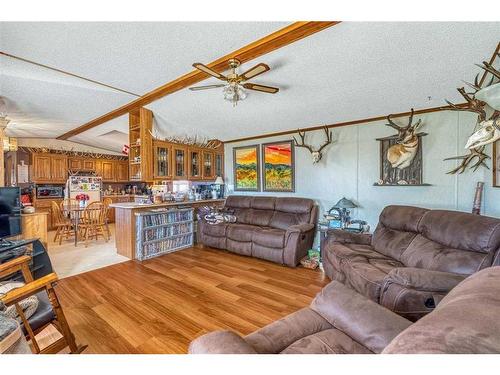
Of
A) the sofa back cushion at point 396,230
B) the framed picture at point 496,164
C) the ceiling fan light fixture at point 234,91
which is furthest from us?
the sofa back cushion at point 396,230

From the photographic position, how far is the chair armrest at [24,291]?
4.17 ft

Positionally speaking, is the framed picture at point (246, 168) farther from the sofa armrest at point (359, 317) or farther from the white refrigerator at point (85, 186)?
the white refrigerator at point (85, 186)

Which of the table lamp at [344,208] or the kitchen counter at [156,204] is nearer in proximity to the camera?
the table lamp at [344,208]

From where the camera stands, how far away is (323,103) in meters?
3.30

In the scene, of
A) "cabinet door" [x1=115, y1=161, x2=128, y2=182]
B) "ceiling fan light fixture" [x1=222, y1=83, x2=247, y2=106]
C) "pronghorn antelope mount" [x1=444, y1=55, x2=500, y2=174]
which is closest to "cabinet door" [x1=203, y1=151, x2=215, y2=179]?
"ceiling fan light fixture" [x1=222, y1=83, x2=247, y2=106]

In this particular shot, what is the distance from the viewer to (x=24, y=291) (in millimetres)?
1360

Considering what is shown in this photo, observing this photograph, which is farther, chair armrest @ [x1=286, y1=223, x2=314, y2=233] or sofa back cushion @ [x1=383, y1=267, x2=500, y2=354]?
chair armrest @ [x1=286, y1=223, x2=314, y2=233]

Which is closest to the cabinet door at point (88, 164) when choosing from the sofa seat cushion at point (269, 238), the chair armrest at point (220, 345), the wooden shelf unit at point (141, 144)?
the wooden shelf unit at point (141, 144)

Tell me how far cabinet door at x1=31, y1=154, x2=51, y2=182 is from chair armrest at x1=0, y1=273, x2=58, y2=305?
5.97 metres

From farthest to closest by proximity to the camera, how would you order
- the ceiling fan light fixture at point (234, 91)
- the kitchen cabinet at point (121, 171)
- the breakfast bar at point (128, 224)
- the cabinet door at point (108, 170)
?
the kitchen cabinet at point (121, 171) → the cabinet door at point (108, 170) → the breakfast bar at point (128, 224) → the ceiling fan light fixture at point (234, 91)

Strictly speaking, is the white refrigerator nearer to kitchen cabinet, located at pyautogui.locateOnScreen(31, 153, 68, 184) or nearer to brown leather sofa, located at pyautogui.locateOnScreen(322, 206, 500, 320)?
kitchen cabinet, located at pyautogui.locateOnScreen(31, 153, 68, 184)

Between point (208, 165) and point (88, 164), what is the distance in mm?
3994

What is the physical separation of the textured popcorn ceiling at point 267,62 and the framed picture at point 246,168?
1101 mm

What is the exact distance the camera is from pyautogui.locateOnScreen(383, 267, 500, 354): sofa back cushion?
0.58m
